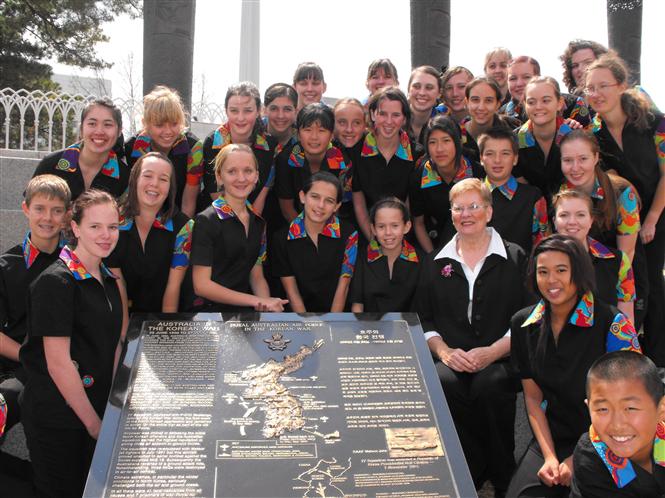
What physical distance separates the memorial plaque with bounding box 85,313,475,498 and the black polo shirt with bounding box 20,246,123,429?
0.69 ft

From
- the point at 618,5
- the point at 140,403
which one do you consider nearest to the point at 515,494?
the point at 140,403

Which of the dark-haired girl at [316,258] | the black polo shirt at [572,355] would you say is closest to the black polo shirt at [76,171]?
the dark-haired girl at [316,258]

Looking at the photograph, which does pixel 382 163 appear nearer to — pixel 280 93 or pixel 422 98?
pixel 422 98

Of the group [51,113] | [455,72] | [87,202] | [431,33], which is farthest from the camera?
[431,33]

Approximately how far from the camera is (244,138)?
6.00 m

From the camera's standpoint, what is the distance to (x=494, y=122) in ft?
20.3

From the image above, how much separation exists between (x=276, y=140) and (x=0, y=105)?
656 cm

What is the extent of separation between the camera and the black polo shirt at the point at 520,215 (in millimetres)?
5441

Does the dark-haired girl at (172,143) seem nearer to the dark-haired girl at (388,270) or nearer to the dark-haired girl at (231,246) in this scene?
the dark-haired girl at (231,246)

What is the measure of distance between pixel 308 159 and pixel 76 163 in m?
1.88

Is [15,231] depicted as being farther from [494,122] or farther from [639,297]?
[639,297]

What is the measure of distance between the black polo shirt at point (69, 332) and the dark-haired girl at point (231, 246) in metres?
0.78

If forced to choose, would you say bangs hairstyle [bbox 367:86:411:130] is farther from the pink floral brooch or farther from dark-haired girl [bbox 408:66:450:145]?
the pink floral brooch

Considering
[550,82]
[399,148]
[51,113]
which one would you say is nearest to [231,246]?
[399,148]
